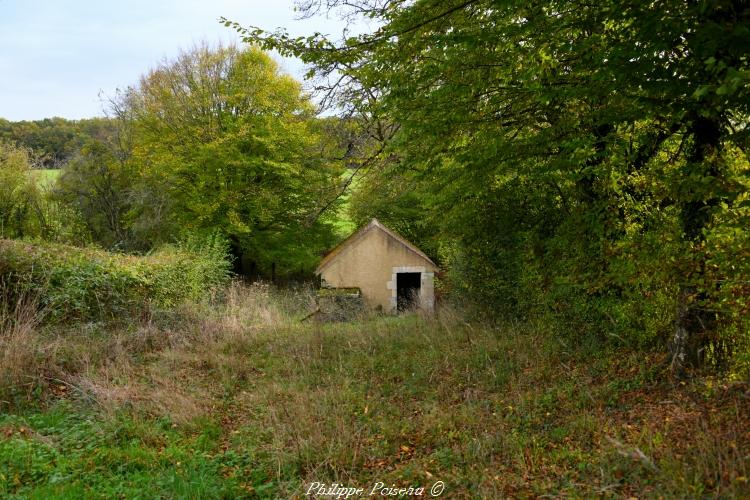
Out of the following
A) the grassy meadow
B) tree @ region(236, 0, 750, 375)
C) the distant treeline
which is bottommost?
the grassy meadow

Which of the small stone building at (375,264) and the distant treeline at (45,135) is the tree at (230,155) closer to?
the small stone building at (375,264)

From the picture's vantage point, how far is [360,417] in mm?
5828

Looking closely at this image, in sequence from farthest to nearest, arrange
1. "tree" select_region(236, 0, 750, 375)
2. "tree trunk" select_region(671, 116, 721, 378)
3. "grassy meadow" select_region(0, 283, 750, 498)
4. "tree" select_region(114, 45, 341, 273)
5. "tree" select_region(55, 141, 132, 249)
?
"tree" select_region(55, 141, 132, 249) → "tree" select_region(114, 45, 341, 273) → "tree trunk" select_region(671, 116, 721, 378) → "tree" select_region(236, 0, 750, 375) → "grassy meadow" select_region(0, 283, 750, 498)

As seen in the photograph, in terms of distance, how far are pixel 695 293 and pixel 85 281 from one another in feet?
36.6

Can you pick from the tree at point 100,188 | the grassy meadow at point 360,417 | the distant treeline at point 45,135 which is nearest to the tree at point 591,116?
the grassy meadow at point 360,417

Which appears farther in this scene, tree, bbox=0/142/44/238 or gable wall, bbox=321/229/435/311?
tree, bbox=0/142/44/238

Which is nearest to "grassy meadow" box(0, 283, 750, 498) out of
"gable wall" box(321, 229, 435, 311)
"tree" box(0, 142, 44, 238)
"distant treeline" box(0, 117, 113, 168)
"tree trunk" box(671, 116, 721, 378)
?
"tree trunk" box(671, 116, 721, 378)

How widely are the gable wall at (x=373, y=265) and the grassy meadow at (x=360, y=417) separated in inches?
424

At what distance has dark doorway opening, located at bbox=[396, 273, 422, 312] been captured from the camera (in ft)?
66.0

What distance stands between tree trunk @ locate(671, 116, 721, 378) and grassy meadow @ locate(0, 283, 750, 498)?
0.36 meters

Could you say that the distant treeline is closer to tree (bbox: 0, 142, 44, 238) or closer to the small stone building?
tree (bbox: 0, 142, 44, 238)

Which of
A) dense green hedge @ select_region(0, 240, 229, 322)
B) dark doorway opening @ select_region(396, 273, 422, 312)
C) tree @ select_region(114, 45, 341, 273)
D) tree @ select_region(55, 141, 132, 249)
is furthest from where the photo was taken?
tree @ select_region(55, 141, 132, 249)

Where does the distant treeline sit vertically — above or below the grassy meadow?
above

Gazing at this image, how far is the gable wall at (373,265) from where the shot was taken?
65.6 feet
